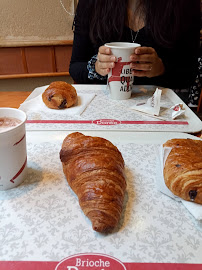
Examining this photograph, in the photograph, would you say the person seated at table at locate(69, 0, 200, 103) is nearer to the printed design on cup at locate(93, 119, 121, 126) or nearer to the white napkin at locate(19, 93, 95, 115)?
the white napkin at locate(19, 93, 95, 115)

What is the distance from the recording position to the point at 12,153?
0.50 metres

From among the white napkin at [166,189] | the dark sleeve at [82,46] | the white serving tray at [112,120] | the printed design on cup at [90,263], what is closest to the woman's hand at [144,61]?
the white serving tray at [112,120]

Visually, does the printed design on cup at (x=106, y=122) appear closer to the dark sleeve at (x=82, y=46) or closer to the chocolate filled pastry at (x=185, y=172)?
the chocolate filled pastry at (x=185, y=172)

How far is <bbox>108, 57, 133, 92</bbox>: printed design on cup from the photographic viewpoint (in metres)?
0.98

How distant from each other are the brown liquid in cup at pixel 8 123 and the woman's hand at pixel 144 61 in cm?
61

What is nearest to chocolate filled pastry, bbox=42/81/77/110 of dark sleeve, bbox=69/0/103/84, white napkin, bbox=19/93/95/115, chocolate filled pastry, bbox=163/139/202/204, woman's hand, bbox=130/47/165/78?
white napkin, bbox=19/93/95/115

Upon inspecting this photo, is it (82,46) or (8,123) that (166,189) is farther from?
(82,46)

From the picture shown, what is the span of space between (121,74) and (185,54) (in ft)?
2.11

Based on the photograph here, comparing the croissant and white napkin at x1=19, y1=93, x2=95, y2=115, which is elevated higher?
the croissant

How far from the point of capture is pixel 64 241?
0.42 metres

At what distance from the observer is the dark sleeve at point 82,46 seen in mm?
1373

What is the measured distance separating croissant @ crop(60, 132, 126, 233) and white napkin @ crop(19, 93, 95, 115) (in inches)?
14.5

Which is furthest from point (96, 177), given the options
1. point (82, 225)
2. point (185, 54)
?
point (185, 54)

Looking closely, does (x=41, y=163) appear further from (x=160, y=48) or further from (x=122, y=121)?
(x=160, y=48)
